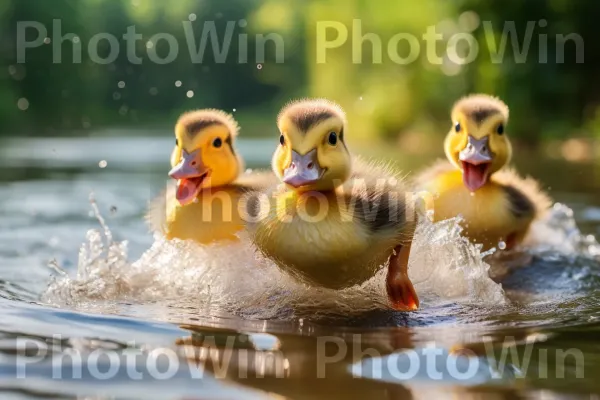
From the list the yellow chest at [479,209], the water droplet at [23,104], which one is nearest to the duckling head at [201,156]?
Result: the yellow chest at [479,209]

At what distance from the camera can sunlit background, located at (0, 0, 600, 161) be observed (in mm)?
17672

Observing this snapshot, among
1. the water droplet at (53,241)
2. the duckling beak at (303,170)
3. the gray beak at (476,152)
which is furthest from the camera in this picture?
the water droplet at (53,241)

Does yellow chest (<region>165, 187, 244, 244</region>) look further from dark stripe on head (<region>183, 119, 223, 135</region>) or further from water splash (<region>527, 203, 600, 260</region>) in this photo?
water splash (<region>527, 203, 600, 260</region>)

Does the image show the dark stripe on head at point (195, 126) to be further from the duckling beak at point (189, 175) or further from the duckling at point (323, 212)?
the duckling at point (323, 212)

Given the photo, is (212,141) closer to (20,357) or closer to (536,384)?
(20,357)

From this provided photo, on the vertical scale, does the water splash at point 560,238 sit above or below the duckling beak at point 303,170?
below

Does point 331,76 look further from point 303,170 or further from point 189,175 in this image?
point 303,170

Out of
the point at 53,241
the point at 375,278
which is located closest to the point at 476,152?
the point at 375,278

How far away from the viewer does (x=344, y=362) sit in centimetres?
313

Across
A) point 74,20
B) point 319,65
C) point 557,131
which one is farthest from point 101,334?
point 74,20

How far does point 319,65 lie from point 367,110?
271 cm

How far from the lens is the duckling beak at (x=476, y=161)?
5.04m

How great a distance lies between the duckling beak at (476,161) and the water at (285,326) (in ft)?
1.23

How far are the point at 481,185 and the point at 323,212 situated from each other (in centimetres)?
170
